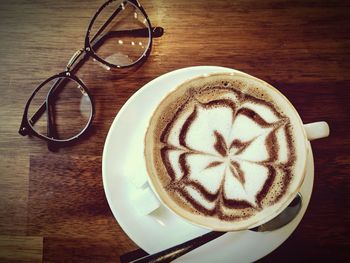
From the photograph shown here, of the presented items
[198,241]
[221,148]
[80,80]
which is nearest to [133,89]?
[80,80]

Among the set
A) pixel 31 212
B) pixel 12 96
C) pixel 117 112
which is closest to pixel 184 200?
pixel 117 112

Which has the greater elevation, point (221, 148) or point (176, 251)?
point (221, 148)

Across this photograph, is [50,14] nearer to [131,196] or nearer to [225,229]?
[131,196]

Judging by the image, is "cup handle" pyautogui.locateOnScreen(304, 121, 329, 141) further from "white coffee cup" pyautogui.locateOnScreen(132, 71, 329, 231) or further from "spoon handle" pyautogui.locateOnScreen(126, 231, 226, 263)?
→ "spoon handle" pyautogui.locateOnScreen(126, 231, 226, 263)

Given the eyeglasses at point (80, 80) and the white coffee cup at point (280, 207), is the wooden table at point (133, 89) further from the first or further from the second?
the white coffee cup at point (280, 207)

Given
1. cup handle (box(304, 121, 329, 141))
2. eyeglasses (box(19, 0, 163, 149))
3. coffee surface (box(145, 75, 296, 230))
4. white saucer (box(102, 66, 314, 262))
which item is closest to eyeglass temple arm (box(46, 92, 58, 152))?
eyeglasses (box(19, 0, 163, 149))

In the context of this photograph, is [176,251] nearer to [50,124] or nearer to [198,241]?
[198,241]
